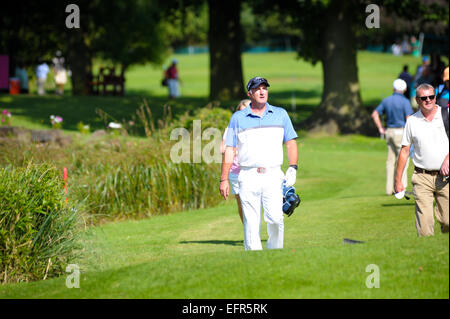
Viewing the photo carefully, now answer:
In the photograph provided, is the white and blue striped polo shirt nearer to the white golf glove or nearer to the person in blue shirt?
the white golf glove

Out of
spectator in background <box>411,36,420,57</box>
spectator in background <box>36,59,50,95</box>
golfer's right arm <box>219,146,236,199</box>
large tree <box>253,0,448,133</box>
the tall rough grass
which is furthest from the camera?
spectator in background <box>411,36,420,57</box>

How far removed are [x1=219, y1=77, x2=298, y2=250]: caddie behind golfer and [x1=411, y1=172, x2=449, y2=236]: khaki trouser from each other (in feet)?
4.64

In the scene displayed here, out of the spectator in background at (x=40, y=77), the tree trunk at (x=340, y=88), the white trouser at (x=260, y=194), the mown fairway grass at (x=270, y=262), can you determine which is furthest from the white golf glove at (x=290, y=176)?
the spectator in background at (x=40, y=77)

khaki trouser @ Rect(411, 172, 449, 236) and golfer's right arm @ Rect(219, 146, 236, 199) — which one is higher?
golfer's right arm @ Rect(219, 146, 236, 199)

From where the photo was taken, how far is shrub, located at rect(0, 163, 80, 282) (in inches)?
386

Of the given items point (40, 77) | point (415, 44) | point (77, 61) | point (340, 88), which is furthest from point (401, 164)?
point (415, 44)

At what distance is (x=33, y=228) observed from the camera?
1003cm

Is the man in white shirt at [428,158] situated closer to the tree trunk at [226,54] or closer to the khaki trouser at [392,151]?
the khaki trouser at [392,151]

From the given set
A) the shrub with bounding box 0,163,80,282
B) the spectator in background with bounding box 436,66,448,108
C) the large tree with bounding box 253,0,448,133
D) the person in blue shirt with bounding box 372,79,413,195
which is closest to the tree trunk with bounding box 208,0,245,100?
the large tree with bounding box 253,0,448,133

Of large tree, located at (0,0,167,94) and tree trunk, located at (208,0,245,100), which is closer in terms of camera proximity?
tree trunk, located at (208,0,245,100)

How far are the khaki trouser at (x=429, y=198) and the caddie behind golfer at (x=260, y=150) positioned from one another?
1.42 m

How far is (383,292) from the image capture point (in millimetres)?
7262

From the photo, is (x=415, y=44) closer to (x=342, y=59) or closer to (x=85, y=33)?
(x=85, y=33)
